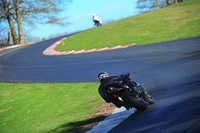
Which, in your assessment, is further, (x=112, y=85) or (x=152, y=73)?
(x=152, y=73)

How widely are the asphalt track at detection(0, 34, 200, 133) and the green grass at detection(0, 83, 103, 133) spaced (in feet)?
4.18

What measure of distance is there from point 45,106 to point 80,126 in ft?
13.3

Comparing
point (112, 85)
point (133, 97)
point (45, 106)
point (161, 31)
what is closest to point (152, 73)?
point (45, 106)

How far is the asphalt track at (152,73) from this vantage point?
572 cm

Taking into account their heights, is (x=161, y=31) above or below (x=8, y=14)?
below

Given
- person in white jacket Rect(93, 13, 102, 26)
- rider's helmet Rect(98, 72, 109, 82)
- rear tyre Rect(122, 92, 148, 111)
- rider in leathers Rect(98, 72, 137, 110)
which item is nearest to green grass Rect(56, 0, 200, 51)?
person in white jacket Rect(93, 13, 102, 26)

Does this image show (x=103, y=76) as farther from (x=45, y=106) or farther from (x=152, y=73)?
(x=152, y=73)

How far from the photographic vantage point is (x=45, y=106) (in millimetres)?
11445

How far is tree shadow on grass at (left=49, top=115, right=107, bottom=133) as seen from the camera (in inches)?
291

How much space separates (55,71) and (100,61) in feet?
8.99

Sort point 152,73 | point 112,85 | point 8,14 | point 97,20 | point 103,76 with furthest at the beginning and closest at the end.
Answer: point 8,14 → point 97,20 → point 152,73 → point 103,76 → point 112,85

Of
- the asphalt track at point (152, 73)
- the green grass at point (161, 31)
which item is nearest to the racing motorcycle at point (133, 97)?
the asphalt track at point (152, 73)

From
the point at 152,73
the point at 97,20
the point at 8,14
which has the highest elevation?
the point at 8,14

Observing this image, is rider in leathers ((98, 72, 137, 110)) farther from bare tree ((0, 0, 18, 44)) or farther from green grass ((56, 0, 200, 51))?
bare tree ((0, 0, 18, 44))
